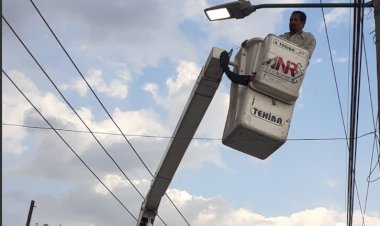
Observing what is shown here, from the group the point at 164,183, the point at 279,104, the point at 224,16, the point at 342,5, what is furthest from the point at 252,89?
the point at 164,183

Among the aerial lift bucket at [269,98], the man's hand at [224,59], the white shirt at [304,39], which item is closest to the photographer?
the aerial lift bucket at [269,98]

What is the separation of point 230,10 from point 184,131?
143 inches

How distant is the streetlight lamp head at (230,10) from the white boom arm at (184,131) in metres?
1.94

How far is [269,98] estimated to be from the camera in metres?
5.13

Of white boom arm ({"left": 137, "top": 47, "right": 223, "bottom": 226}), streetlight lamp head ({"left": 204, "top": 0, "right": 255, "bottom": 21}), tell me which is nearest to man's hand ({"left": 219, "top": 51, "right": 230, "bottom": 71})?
streetlight lamp head ({"left": 204, "top": 0, "right": 255, "bottom": 21})

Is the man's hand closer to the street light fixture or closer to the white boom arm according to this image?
the street light fixture

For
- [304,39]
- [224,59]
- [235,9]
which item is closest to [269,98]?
[304,39]

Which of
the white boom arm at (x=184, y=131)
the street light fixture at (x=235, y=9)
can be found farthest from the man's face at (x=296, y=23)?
the white boom arm at (x=184, y=131)

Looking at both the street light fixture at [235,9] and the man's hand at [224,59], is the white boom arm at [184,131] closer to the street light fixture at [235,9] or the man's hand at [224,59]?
the man's hand at [224,59]

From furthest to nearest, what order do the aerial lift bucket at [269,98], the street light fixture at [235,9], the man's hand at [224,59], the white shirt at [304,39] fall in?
1. the man's hand at [224,59]
2. the street light fixture at [235,9]
3. the white shirt at [304,39]
4. the aerial lift bucket at [269,98]

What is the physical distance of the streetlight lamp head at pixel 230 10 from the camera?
18.6 feet

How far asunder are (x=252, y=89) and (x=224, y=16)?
3.56ft

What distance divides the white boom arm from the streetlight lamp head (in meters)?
1.94

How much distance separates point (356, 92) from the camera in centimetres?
698
